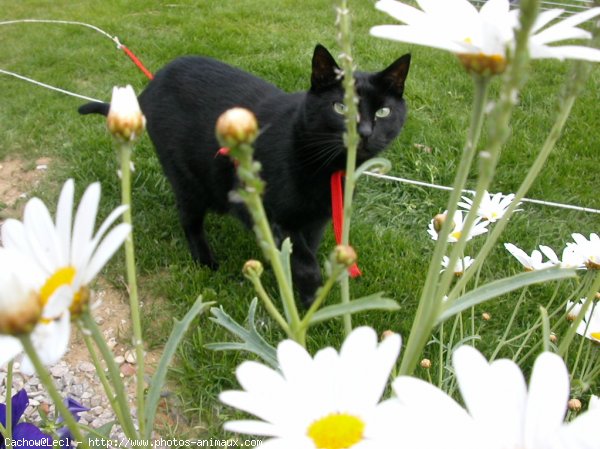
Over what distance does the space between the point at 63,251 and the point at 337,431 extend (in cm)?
19

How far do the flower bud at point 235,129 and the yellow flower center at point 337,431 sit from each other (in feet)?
0.51

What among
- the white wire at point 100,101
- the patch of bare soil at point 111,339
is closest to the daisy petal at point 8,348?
the white wire at point 100,101

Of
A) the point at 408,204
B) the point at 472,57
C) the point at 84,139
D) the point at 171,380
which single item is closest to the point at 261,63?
the point at 84,139

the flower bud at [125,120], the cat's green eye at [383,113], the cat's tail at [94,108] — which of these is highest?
the cat's tail at [94,108]

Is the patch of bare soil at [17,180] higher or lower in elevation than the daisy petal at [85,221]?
higher

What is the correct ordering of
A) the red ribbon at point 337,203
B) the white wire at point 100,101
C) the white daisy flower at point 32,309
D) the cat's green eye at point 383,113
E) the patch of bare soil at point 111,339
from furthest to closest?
1. the white wire at point 100,101
2. the cat's green eye at point 383,113
3. the patch of bare soil at point 111,339
4. the red ribbon at point 337,203
5. the white daisy flower at point 32,309

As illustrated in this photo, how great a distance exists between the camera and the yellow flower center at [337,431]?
286 millimetres

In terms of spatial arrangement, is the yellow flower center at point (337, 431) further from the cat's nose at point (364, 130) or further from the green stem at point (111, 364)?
the cat's nose at point (364, 130)

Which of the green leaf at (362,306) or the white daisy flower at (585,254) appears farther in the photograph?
the white daisy flower at (585,254)

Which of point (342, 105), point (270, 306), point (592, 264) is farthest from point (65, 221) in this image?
point (342, 105)

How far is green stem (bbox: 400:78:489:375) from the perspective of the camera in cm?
31

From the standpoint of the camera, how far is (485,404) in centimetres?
28

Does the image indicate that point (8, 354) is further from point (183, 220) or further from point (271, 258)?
point (183, 220)

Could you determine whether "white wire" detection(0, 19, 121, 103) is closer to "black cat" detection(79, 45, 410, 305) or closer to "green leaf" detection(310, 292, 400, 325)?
"black cat" detection(79, 45, 410, 305)
